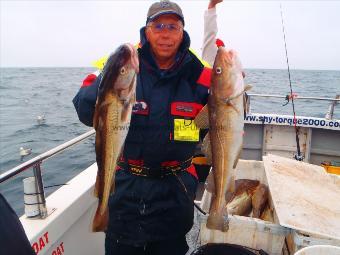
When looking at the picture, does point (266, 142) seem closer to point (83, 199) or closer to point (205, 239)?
point (205, 239)

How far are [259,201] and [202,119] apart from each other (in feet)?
5.61

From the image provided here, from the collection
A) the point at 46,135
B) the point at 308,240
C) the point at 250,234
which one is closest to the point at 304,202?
the point at 308,240

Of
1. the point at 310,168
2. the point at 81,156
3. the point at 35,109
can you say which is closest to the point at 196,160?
the point at 310,168

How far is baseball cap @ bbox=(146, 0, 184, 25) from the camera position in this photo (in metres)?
2.61

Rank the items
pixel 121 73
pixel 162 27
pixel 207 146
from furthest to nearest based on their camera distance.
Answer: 1. pixel 207 146
2. pixel 162 27
3. pixel 121 73

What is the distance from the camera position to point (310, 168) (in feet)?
12.9

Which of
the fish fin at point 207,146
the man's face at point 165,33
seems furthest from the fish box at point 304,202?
the man's face at point 165,33

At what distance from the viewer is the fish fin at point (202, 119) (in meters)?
2.65

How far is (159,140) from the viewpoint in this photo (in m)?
2.65

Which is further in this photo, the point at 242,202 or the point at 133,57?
the point at 242,202

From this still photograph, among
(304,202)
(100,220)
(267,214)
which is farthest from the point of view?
(267,214)

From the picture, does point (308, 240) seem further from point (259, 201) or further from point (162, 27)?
point (162, 27)

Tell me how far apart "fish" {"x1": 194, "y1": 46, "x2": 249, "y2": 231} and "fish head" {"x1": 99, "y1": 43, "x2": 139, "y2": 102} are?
71 cm

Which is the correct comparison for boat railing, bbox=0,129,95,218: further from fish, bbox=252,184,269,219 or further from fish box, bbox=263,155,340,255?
fish, bbox=252,184,269,219
